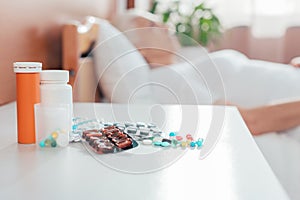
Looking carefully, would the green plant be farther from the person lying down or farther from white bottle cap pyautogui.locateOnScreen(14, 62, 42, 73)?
white bottle cap pyautogui.locateOnScreen(14, 62, 42, 73)

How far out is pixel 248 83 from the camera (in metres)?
1.98

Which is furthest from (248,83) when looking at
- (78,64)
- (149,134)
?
(149,134)

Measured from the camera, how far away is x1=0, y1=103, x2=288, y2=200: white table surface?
1.86 ft

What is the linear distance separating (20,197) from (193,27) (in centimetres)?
278

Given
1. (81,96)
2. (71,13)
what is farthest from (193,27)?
(81,96)

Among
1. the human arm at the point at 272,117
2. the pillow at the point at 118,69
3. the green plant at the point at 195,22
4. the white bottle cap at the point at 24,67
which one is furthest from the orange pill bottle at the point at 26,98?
the green plant at the point at 195,22

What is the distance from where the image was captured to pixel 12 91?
1.34 metres

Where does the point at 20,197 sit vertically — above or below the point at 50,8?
below

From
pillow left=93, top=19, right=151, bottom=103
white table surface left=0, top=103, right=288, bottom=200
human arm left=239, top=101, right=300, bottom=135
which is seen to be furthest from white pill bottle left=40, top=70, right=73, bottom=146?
human arm left=239, top=101, right=300, bottom=135

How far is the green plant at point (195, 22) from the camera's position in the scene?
3.15 m

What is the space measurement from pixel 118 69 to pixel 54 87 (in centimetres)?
94

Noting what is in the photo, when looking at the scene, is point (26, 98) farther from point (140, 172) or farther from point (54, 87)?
point (140, 172)

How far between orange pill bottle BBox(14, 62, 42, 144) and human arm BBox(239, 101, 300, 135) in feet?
3.22

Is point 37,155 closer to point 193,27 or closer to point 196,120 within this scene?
point 196,120
